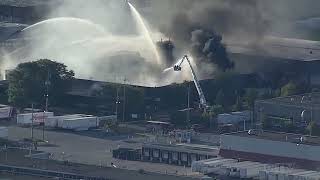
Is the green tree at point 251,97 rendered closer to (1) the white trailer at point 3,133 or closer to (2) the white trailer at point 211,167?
(1) the white trailer at point 3,133

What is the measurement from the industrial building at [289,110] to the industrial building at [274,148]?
3.04 meters

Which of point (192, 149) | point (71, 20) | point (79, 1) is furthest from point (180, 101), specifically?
point (79, 1)

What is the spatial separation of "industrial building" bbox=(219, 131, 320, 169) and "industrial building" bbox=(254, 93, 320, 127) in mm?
3043

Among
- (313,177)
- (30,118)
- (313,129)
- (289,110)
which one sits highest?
(289,110)

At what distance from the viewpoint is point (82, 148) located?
32.2 meters

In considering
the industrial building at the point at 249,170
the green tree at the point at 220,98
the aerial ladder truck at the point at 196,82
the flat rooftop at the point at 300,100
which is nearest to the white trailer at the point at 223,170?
the industrial building at the point at 249,170

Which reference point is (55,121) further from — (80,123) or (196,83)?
(196,83)

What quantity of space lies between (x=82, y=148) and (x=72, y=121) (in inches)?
107

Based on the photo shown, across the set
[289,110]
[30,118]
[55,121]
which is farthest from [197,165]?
[30,118]

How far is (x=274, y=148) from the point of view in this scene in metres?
29.2

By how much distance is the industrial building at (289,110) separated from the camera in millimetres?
33344

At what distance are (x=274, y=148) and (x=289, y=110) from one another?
15.5ft

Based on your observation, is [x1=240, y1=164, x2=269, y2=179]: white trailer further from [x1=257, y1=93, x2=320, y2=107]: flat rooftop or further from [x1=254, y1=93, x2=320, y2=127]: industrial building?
[x1=257, y1=93, x2=320, y2=107]: flat rooftop

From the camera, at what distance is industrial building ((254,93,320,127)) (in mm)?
33344
